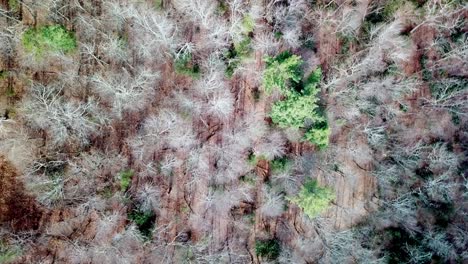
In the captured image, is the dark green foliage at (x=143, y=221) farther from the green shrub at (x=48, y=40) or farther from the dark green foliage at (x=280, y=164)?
the green shrub at (x=48, y=40)

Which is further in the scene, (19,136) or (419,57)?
(419,57)

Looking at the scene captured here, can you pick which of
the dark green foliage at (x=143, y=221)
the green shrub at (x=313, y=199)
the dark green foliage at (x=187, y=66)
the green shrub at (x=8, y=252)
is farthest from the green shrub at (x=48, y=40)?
the green shrub at (x=313, y=199)

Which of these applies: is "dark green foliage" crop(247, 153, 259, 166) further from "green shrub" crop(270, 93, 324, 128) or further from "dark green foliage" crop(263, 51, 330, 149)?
"green shrub" crop(270, 93, 324, 128)

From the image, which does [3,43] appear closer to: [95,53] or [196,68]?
[95,53]

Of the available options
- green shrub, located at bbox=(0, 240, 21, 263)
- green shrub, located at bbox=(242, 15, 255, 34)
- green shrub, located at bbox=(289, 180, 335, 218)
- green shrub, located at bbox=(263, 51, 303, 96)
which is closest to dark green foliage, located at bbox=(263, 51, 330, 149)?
green shrub, located at bbox=(263, 51, 303, 96)

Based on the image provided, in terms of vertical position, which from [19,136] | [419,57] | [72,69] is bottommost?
[19,136]

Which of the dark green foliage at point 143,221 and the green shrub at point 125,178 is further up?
the green shrub at point 125,178

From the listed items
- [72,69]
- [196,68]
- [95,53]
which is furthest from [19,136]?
[196,68]
